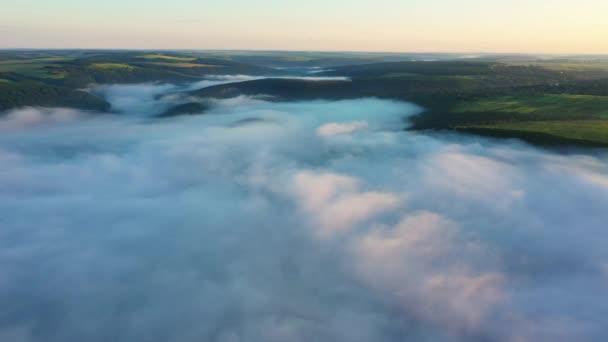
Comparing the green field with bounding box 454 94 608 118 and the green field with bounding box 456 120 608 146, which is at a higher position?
the green field with bounding box 454 94 608 118

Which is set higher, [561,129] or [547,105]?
[547,105]

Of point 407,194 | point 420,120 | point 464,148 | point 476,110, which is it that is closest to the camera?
point 407,194

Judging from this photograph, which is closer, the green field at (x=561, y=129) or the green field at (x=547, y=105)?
the green field at (x=561, y=129)

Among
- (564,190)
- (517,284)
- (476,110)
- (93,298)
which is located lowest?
(93,298)

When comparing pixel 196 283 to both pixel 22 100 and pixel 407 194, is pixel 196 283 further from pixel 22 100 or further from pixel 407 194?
pixel 22 100

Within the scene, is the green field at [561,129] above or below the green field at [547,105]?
below

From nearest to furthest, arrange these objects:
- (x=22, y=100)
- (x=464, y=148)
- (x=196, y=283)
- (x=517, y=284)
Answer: (x=517, y=284)
(x=196, y=283)
(x=464, y=148)
(x=22, y=100)

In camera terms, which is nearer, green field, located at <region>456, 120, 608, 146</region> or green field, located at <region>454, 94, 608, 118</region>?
green field, located at <region>456, 120, 608, 146</region>

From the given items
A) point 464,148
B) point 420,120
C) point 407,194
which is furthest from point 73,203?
point 420,120

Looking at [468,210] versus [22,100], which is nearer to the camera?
[468,210]

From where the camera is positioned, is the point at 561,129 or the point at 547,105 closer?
the point at 561,129

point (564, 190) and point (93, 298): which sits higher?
point (564, 190)
